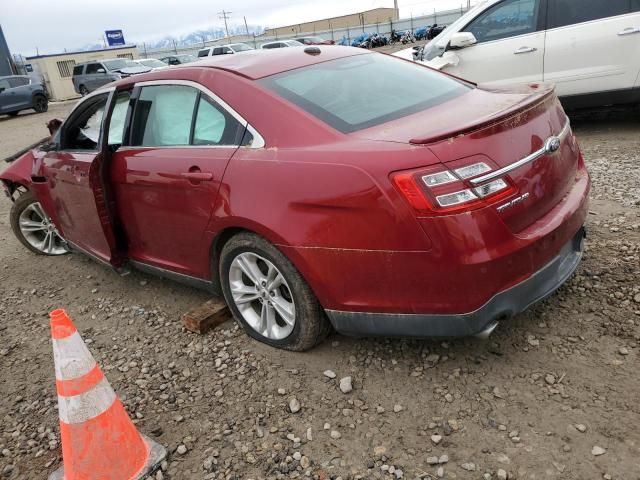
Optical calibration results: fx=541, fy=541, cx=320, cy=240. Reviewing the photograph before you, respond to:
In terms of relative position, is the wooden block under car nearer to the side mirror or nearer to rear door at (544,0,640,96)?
the side mirror

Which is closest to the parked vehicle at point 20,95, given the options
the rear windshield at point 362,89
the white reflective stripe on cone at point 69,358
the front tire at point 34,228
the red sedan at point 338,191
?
the front tire at point 34,228

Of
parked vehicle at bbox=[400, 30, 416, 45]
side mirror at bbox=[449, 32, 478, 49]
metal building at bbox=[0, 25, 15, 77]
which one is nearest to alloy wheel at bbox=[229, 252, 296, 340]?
side mirror at bbox=[449, 32, 478, 49]

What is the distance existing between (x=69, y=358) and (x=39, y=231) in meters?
3.40

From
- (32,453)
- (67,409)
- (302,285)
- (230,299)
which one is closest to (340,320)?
(302,285)

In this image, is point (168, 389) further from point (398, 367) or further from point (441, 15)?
point (441, 15)

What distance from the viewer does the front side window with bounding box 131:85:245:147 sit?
2.89 m

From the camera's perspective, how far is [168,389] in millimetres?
2867

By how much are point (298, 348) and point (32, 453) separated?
136 centimetres

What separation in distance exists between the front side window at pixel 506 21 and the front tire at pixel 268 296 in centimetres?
490

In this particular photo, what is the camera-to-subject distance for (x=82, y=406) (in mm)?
2207

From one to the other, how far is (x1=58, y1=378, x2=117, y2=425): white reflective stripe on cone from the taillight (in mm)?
1509

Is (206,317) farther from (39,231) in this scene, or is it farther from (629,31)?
(629,31)

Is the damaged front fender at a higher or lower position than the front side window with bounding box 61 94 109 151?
lower

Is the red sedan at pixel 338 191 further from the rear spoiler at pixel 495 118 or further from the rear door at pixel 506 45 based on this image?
the rear door at pixel 506 45
